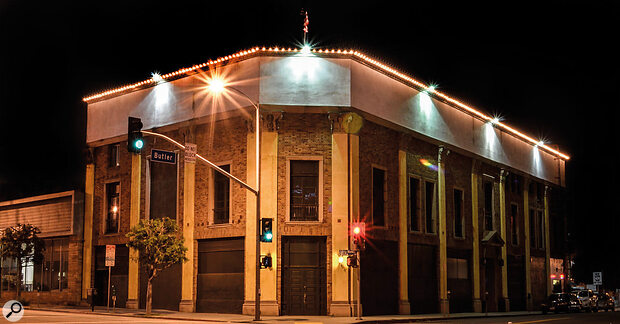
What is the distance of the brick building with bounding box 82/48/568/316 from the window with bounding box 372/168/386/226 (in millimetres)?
107

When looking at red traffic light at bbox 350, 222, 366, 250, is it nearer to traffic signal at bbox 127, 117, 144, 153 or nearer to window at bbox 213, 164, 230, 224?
window at bbox 213, 164, 230, 224

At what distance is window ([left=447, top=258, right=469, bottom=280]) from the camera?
46.4 metres

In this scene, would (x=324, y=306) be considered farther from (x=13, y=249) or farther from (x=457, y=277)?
(x=13, y=249)

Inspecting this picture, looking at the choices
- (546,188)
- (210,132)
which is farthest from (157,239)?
(546,188)

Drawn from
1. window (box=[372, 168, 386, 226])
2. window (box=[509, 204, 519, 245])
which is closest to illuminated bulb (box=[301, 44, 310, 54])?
window (box=[372, 168, 386, 226])

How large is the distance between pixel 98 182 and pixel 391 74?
20177 millimetres

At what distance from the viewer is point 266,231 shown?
3067 centimetres

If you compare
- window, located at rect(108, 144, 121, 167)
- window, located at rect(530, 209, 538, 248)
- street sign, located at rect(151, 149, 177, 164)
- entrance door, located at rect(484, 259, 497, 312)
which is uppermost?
window, located at rect(108, 144, 121, 167)

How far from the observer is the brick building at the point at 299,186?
36.6 meters

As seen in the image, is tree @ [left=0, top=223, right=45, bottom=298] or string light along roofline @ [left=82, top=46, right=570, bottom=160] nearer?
string light along roofline @ [left=82, top=46, right=570, bottom=160]

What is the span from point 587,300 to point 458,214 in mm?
15897

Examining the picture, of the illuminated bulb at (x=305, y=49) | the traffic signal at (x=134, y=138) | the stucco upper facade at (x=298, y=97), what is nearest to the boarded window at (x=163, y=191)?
the stucco upper facade at (x=298, y=97)

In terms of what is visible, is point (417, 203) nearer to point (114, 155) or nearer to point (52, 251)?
point (114, 155)

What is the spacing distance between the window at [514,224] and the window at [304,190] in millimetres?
24231
